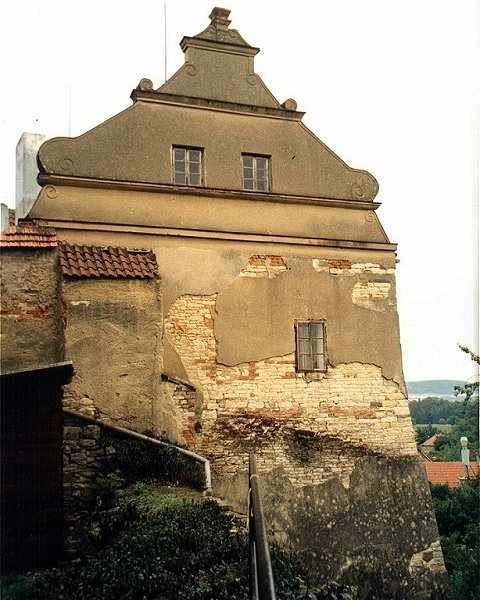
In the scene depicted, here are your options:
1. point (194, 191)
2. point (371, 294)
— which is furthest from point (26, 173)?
point (371, 294)

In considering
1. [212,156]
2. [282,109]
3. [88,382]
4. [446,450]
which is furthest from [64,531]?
[446,450]

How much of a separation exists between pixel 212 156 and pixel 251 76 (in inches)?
75.7

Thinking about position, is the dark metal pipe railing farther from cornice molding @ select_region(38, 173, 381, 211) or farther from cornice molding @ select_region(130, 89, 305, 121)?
cornice molding @ select_region(130, 89, 305, 121)

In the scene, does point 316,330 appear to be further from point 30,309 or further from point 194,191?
point 30,309

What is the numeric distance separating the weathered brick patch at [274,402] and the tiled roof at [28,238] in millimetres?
2208

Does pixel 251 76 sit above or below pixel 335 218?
above

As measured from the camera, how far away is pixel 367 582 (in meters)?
10.4

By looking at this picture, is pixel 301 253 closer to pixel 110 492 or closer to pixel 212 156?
pixel 212 156

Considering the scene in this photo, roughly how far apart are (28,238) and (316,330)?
5.10m

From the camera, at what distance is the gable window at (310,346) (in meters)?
11.0

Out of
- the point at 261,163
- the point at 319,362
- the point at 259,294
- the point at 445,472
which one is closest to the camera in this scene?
the point at 259,294

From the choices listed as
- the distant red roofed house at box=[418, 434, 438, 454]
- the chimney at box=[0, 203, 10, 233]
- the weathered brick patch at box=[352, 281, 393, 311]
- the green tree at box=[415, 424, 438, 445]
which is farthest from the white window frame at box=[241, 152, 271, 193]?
the green tree at box=[415, 424, 438, 445]

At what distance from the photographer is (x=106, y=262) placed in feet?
30.7

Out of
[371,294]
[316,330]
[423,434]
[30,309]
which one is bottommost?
[423,434]
